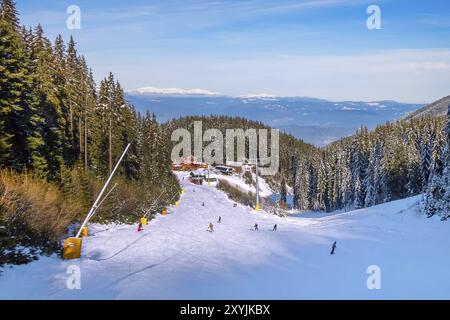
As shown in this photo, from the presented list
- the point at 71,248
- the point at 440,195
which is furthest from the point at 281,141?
the point at 71,248

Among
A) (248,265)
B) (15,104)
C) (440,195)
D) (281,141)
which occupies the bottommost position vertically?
(281,141)

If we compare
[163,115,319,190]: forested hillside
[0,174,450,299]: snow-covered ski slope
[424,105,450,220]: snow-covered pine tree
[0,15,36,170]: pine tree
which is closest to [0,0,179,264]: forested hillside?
[0,15,36,170]: pine tree

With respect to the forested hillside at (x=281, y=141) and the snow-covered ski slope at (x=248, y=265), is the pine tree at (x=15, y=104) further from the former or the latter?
the forested hillside at (x=281, y=141)

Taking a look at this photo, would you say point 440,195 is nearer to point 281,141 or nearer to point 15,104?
point 15,104

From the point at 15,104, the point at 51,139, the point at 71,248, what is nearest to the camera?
→ the point at 71,248

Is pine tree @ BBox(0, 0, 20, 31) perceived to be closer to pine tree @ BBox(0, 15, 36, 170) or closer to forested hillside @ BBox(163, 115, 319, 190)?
pine tree @ BBox(0, 15, 36, 170)

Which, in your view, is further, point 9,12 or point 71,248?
point 9,12

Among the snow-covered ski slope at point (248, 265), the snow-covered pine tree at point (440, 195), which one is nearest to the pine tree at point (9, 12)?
the snow-covered ski slope at point (248, 265)
